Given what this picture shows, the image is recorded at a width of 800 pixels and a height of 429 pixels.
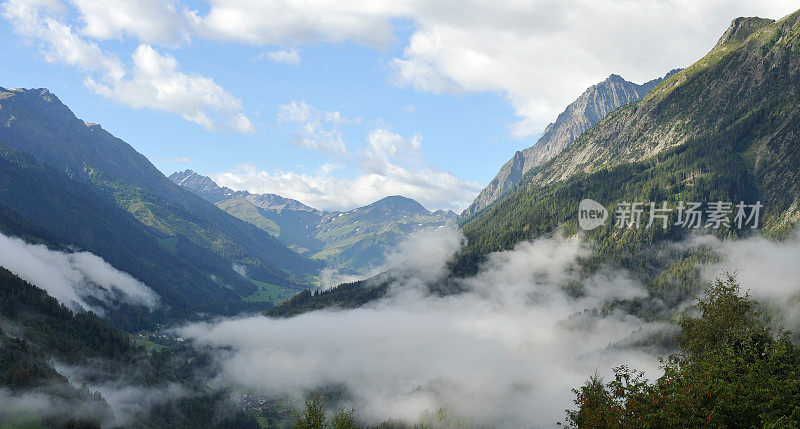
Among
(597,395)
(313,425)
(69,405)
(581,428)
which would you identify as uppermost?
(597,395)

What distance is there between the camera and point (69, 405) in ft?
646

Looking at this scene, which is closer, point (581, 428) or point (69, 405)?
point (581, 428)

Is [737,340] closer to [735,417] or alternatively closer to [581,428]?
[735,417]

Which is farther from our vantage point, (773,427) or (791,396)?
(791,396)

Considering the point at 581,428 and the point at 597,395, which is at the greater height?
the point at 597,395

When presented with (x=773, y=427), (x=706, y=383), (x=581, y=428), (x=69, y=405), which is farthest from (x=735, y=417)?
(x=69, y=405)

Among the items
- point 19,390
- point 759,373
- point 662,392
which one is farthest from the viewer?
point 19,390

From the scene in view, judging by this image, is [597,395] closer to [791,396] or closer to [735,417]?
[735,417]

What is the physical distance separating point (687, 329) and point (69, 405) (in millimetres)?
239452

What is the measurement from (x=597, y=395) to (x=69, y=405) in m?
232

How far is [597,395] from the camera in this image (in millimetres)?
52906

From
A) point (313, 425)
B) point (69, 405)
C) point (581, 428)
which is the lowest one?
point (69, 405)

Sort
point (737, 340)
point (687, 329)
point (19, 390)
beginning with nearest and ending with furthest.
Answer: point (737, 340) < point (687, 329) < point (19, 390)

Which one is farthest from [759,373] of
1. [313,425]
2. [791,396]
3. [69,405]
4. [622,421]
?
[69,405]
